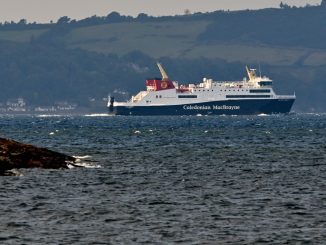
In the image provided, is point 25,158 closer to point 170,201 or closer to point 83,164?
point 83,164

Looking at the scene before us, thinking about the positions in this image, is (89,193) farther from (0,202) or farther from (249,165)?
(249,165)

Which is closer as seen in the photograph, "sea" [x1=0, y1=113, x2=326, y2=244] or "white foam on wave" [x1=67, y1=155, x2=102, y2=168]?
"sea" [x1=0, y1=113, x2=326, y2=244]

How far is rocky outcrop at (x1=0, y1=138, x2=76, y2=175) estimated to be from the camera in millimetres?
66688

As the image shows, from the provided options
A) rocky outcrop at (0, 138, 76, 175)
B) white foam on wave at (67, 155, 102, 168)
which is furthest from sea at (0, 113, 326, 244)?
rocky outcrop at (0, 138, 76, 175)

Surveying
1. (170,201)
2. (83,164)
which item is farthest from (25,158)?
(170,201)

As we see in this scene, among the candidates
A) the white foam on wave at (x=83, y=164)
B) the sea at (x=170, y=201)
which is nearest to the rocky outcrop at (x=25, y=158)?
the white foam on wave at (x=83, y=164)

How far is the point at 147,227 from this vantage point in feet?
145

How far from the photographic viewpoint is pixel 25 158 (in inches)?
2699

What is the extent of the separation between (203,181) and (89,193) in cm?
905

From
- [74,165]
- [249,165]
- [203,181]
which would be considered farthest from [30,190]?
[249,165]

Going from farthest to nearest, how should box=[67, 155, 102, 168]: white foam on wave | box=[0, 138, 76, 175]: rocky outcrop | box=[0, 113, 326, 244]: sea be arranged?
box=[67, 155, 102, 168]: white foam on wave < box=[0, 138, 76, 175]: rocky outcrop < box=[0, 113, 326, 244]: sea

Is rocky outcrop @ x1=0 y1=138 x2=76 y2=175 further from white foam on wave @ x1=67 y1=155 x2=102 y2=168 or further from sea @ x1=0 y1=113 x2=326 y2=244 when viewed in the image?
sea @ x1=0 y1=113 x2=326 y2=244

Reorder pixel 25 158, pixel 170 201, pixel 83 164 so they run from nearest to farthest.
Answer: pixel 170 201, pixel 25 158, pixel 83 164

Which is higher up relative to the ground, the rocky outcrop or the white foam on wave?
the rocky outcrop
